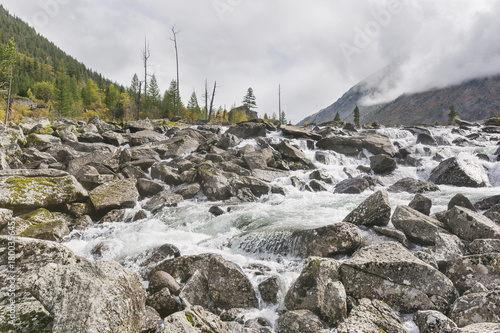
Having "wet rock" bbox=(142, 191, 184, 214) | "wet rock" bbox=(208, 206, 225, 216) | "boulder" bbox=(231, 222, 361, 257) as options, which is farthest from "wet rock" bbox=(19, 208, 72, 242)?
"boulder" bbox=(231, 222, 361, 257)

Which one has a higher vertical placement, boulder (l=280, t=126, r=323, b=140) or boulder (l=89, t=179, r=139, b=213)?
boulder (l=280, t=126, r=323, b=140)

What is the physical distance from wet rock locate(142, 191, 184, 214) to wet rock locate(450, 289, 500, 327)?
11.9m

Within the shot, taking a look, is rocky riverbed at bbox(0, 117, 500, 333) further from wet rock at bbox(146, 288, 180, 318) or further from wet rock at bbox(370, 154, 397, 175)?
wet rock at bbox(370, 154, 397, 175)

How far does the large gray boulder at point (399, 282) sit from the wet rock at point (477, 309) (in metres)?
0.33

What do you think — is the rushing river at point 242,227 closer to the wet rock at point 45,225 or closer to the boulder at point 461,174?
the wet rock at point 45,225

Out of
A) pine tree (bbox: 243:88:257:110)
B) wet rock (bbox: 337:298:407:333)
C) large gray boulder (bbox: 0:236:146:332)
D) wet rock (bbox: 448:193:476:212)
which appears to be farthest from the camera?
pine tree (bbox: 243:88:257:110)

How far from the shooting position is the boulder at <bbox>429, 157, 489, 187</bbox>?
16922 mm

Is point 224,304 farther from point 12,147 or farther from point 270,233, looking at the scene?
point 12,147

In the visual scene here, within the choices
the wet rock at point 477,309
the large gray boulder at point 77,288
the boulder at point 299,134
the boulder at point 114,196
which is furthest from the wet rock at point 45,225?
the boulder at point 299,134

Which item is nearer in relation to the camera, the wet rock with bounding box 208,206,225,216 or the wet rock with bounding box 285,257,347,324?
the wet rock with bounding box 285,257,347,324

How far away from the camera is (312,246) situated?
7398 millimetres

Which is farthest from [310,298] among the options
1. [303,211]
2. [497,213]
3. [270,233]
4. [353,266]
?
[497,213]

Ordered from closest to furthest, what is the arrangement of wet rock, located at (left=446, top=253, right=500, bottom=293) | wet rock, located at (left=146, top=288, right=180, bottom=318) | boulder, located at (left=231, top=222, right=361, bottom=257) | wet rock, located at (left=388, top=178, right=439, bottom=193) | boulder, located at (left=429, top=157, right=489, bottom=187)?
wet rock, located at (left=146, top=288, right=180, bottom=318), wet rock, located at (left=446, top=253, right=500, bottom=293), boulder, located at (left=231, top=222, right=361, bottom=257), wet rock, located at (left=388, top=178, right=439, bottom=193), boulder, located at (left=429, top=157, right=489, bottom=187)

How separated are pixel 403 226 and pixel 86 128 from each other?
98.2 feet
